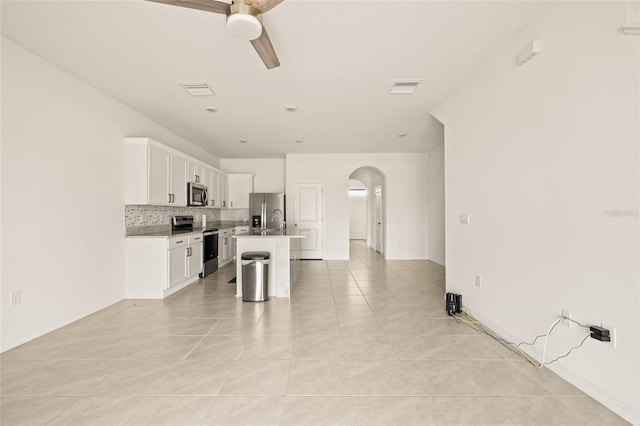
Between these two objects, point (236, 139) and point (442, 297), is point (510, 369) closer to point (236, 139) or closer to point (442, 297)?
point (442, 297)

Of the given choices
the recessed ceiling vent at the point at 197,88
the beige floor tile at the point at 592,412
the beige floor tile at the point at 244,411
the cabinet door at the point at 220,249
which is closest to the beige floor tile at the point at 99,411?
the beige floor tile at the point at 244,411

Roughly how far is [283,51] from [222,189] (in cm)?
476

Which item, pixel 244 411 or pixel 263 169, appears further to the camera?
pixel 263 169

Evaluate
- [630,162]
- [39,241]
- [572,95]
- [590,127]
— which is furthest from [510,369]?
[39,241]

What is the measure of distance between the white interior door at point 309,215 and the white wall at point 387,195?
0.14m

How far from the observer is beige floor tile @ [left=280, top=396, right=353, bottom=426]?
61.9 inches

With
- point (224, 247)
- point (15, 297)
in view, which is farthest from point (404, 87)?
point (224, 247)

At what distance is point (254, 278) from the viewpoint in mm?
3779

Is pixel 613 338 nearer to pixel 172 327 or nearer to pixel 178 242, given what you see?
pixel 172 327

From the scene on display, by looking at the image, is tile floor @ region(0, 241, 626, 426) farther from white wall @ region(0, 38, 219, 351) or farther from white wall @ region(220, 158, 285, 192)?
white wall @ region(220, 158, 285, 192)

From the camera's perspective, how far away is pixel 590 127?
1754 millimetres

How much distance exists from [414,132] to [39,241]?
5654 mm

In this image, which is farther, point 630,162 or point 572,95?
point 572,95

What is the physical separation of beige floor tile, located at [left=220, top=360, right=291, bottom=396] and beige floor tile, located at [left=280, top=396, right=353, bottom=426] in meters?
0.16
